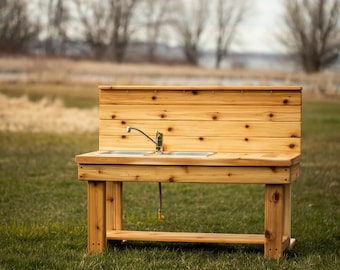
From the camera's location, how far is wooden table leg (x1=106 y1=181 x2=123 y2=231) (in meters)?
8.63

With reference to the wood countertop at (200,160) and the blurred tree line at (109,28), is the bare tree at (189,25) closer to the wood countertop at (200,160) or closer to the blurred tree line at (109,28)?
the blurred tree line at (109,28)

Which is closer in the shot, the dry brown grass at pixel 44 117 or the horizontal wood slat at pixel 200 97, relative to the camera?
the horizontal wood slat at pixel 200 97

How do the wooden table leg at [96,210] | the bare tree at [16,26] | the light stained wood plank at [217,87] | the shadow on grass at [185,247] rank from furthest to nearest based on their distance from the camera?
the bare tree at [16,26]
the shadow on grass at [185,247]
the light stained wood plank at [217,87]
the wooden table leg at [96,210]

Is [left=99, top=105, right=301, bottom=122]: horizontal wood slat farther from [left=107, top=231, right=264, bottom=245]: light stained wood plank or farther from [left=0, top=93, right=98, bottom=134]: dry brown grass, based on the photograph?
[left=0, top=93, right=98, bottom=134]: dry brown grass

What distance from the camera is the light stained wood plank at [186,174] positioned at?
752 centimetres

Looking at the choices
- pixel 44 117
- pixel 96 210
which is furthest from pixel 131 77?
pixel 96 210

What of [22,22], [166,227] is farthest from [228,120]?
[22,22]

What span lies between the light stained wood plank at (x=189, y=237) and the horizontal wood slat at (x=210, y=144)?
0.75 metres

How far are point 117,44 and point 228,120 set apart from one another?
5812 centimetres

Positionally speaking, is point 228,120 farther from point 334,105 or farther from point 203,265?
point 334,105

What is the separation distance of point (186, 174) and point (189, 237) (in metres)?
0.70

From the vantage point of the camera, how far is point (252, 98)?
817cm

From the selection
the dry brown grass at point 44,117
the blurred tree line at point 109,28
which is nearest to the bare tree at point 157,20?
the blurred tree line at point 109,28

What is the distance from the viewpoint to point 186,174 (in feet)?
25.1
